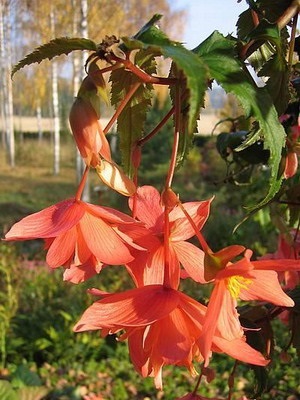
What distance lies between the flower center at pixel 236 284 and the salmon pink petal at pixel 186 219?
4 centimetres

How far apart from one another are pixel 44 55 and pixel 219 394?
214 cm

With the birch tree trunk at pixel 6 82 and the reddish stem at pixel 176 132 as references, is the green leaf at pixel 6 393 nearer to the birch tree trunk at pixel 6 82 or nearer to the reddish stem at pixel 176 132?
the reddish stem at pixel 176 132

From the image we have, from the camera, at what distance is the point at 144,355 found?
1.20ft

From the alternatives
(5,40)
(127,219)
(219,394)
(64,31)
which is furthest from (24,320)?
(5,40)

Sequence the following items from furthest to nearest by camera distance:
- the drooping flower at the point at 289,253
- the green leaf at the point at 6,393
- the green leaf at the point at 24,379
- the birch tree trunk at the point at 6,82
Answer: the birch tree trunk at the point at 6,82, the green leaf at the point at 24,379, the green leaf at the point at 6,393, the drooping flower at the point at 289,253

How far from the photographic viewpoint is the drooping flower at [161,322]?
331 millimetres

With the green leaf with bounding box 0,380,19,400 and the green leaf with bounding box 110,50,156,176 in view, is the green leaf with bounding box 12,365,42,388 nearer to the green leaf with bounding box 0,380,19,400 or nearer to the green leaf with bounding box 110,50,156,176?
the green leaf with bounding box 0,380,19,400

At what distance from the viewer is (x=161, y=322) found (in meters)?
0.35

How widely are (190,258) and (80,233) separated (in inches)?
3.0

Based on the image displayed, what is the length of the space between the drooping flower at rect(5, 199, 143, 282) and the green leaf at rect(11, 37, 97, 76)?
0.29 ft

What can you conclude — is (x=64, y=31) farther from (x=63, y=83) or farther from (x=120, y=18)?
(x=63, y=83)

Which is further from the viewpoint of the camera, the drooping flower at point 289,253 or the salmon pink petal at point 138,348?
the drooping flower at point 289,253

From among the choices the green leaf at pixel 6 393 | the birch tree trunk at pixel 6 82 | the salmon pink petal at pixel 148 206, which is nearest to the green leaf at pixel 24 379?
the green leaf at pixel 6 393

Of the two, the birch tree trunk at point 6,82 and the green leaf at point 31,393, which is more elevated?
the birch tree trunk at point 6,82
